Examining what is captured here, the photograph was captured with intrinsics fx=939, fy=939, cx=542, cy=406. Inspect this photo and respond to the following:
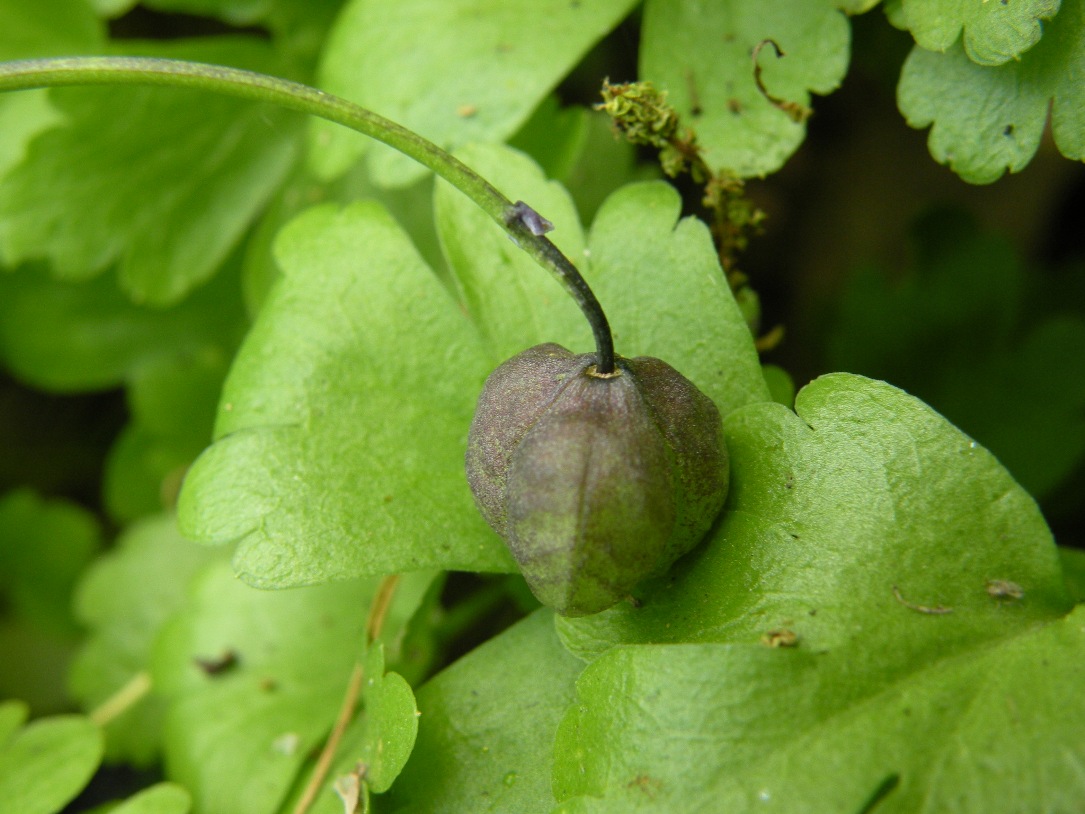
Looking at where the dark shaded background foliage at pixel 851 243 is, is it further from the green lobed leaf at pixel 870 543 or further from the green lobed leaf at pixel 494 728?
the green lobed leaf at pixel 494 728

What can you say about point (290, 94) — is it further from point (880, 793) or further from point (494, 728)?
point (880, 793)

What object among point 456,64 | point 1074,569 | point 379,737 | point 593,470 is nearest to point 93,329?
point 456,64

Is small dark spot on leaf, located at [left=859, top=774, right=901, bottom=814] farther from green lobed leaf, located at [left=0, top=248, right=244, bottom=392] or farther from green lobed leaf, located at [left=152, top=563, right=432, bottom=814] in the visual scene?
green lobed leaf, located at [left=0, top=248, right=244, bottom=392]

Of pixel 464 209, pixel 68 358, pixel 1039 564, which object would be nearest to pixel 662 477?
pixel 1039 564

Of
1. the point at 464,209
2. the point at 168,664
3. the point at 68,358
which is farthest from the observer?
the point at 68,358

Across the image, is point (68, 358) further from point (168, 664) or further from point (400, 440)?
point (400, 440)

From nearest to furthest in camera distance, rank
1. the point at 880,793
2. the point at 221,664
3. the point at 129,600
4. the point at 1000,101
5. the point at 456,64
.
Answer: the point at 880,793, the point at 1000,101, the point at 456,64, the point at 221,664, the point at 129,600
